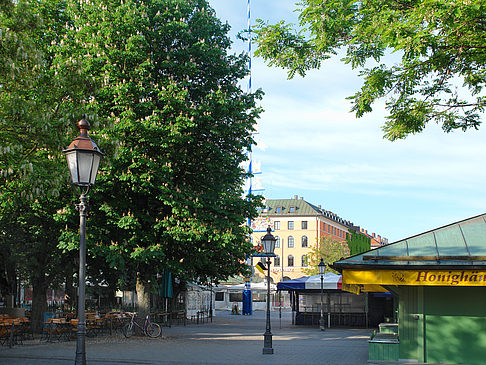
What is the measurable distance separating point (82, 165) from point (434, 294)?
1076cm

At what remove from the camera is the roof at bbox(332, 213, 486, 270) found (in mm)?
14773

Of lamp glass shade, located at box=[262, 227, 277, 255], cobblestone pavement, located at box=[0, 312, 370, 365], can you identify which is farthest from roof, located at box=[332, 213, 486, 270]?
lamp glass shade, located at box=[262, 227, 277, 255]

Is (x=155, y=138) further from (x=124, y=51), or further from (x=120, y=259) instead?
(x=120, y=259)

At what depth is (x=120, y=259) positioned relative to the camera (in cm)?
2200

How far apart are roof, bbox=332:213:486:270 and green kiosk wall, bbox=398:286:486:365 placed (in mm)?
1024

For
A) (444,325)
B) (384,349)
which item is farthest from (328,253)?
(444,325)

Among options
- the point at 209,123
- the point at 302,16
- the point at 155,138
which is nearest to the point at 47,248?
the point at 155,138

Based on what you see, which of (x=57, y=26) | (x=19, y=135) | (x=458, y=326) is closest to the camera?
(x=458, y=326)

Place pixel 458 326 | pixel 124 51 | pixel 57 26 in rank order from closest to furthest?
pixel 458 326
pixel 124 51
pixel 57 26

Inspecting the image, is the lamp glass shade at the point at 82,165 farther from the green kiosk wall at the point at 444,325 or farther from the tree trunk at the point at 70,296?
the tree trunk at the point at 70,296

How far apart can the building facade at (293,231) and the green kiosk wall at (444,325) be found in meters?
84.1

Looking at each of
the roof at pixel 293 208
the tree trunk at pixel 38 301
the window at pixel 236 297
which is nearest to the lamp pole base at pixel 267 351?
the tree trunk at pixel 38 301

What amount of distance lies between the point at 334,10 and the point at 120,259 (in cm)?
1321

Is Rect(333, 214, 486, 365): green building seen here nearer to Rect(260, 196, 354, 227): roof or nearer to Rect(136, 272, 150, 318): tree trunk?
Rect(136, 272, 150, 318): tree trunk
